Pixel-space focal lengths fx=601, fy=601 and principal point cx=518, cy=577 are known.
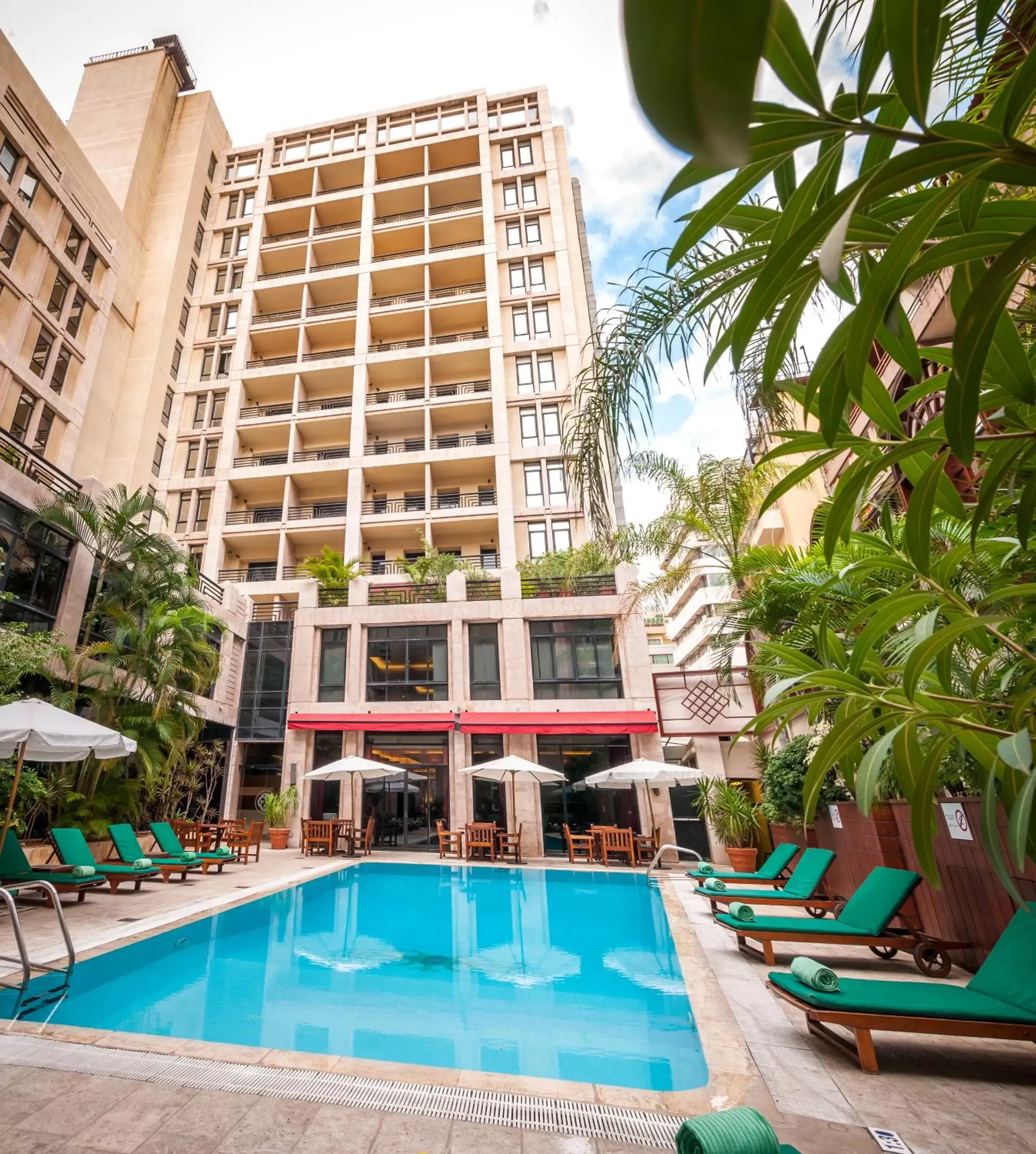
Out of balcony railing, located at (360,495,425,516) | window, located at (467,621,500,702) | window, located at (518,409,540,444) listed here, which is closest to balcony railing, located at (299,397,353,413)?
balcony railing, located at (360,495,425,516)

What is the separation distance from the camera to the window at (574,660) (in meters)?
17.2

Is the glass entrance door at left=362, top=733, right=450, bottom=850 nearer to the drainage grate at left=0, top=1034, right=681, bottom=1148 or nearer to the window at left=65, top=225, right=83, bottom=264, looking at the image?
the drainage grate at left=0, top=1034, right=681, bottom=1148

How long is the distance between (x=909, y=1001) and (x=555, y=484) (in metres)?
20.4

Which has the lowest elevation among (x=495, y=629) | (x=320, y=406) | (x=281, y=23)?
(x=495, y=629)

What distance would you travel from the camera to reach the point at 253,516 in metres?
25.2

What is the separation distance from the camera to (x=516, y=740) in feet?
55.2

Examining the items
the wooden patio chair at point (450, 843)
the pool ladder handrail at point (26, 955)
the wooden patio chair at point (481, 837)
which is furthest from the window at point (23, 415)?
the pool ladder handrail at point (26, 955)

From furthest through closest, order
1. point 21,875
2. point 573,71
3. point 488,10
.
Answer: point 21,875
point 488,10
point 573,71

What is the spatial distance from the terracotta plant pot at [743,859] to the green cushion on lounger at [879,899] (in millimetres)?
6595

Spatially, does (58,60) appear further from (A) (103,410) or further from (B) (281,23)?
(B) (281,23)

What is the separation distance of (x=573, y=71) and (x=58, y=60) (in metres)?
A: 41.7

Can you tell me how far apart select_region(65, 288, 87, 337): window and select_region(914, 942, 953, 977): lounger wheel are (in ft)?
87.4

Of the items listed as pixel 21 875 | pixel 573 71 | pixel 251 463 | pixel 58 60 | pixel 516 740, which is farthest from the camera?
pixel 58 60

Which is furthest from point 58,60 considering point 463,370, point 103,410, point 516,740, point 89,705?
point 516,740
